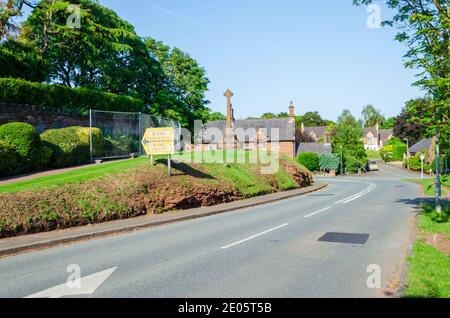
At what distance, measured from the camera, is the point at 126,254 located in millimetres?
8688

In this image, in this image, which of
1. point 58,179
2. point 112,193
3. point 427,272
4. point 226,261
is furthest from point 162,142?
point 427,272

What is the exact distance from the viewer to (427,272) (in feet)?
22.4

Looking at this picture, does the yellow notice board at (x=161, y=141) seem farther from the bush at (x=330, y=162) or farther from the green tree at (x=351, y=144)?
the green tree at (x=351, y=144)

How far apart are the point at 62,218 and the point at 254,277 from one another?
6877mm

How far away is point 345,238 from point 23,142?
1236cm

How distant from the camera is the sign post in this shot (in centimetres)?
1656

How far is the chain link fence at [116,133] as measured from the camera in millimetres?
19984

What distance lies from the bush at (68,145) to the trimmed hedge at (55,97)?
3217 millimetres

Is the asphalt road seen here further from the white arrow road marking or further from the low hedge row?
the low hedge row

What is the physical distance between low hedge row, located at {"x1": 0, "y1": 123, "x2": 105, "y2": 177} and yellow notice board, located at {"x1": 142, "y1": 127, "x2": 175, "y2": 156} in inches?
147

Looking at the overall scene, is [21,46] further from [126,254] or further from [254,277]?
[254,277]

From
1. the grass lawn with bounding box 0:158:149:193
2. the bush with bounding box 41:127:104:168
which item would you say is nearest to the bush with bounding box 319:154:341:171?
the bush with bounding box 41:127:104:168

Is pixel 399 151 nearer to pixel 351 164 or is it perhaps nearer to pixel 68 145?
pixel 351 164
